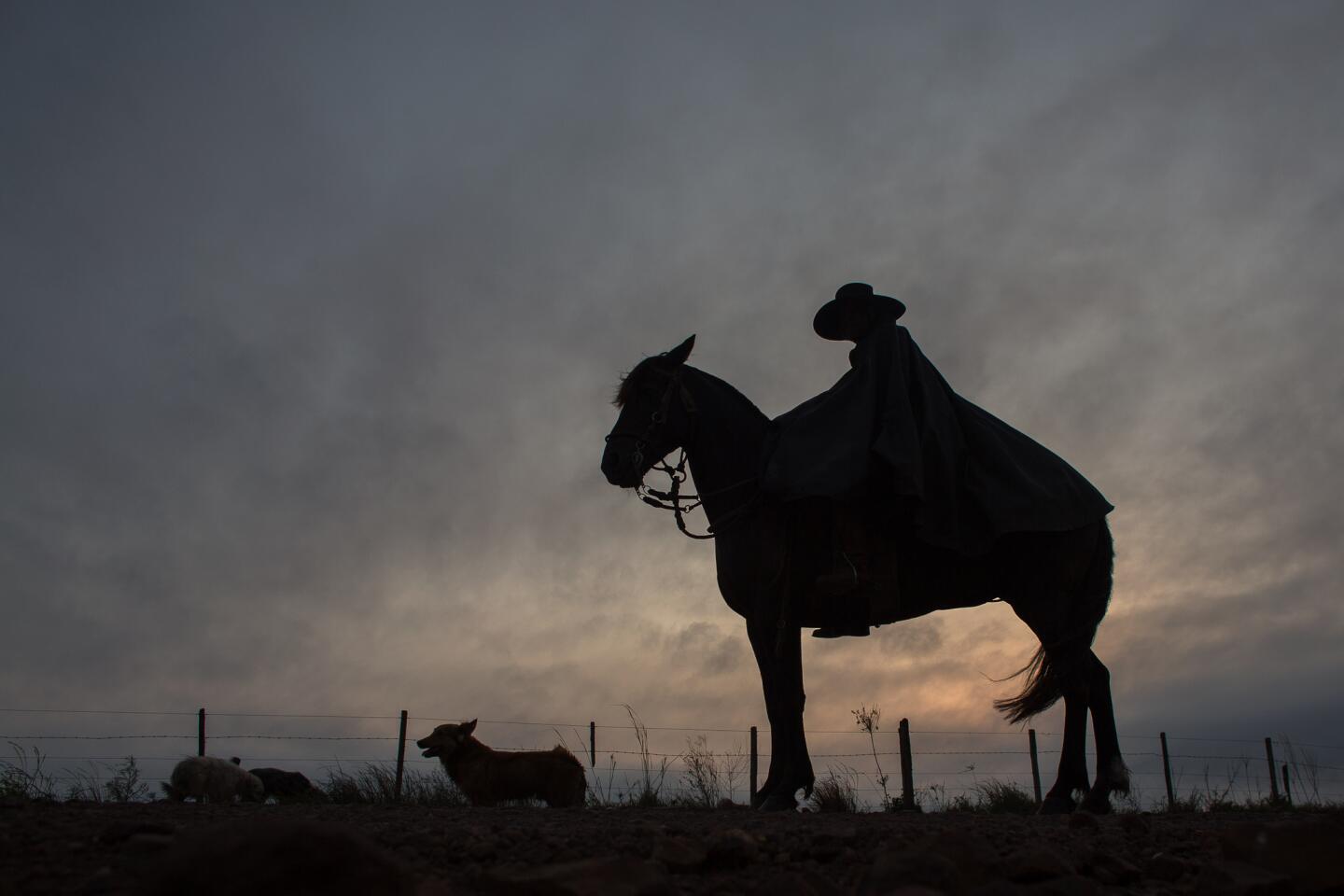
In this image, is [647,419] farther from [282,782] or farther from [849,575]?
[282,782]

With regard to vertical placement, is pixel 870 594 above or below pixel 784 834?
above

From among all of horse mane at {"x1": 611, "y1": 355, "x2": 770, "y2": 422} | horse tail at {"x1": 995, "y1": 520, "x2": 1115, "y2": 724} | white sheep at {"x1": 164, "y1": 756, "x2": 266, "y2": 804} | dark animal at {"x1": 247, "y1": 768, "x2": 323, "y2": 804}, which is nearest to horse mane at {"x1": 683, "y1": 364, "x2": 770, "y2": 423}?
horse mane at {"x1": 611, "y1": 355, "x2": 770, "y2": 422}

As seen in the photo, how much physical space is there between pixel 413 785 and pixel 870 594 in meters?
4.49

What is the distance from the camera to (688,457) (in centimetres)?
836

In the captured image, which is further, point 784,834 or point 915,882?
point 784,834

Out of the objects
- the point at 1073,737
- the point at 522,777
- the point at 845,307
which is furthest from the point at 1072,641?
the point at 522,777

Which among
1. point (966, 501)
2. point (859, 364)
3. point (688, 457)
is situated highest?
point (859, 364)

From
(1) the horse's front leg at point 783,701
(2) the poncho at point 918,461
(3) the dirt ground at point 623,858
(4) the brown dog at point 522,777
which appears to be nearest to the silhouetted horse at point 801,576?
(1) the horse's front leg at point 783,701

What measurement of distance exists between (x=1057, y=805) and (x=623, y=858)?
5.15m

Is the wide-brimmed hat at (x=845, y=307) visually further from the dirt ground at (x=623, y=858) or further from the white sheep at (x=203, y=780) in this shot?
the white sheep at (x=203, y=780)

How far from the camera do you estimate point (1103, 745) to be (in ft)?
25.6

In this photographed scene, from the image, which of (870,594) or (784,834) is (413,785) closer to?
(870,594)

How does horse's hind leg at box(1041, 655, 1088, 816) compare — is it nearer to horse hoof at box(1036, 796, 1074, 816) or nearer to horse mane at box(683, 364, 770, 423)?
horse hoof at box(1036, 796, 1074, 816)

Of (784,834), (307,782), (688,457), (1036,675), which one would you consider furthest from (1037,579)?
(307,782)
